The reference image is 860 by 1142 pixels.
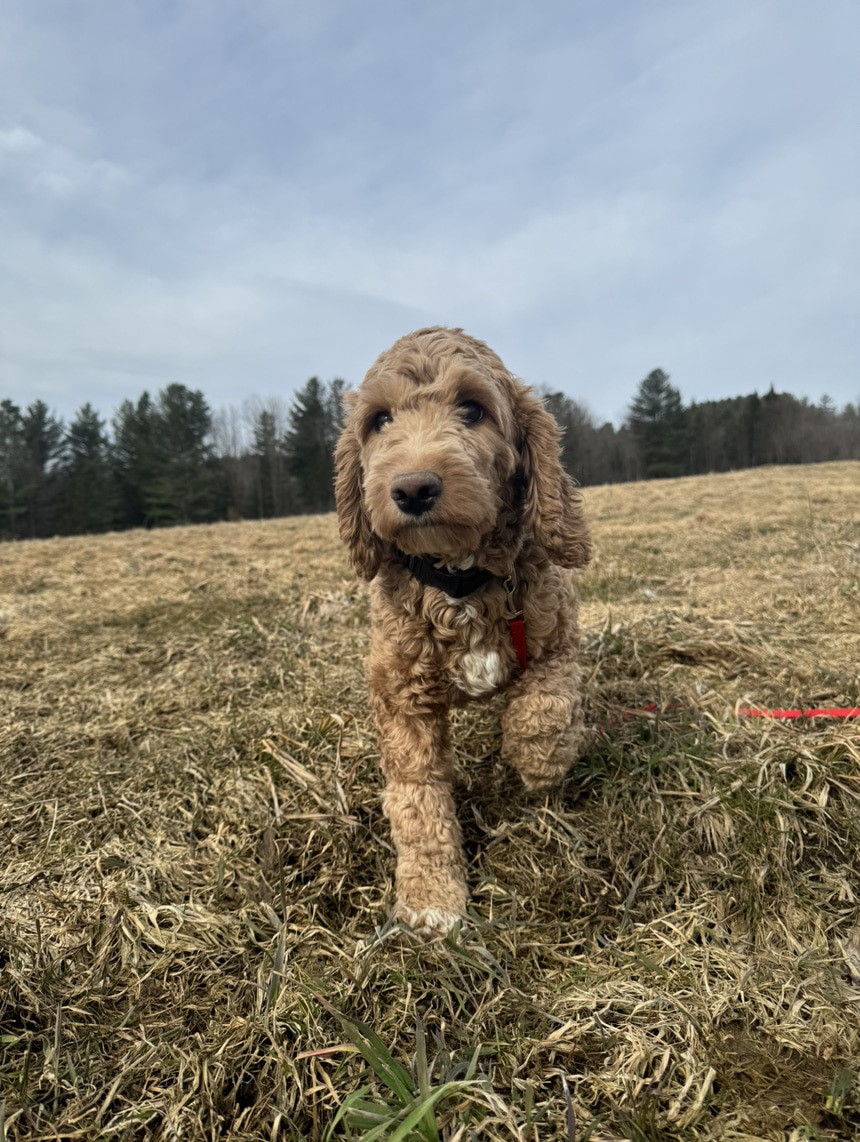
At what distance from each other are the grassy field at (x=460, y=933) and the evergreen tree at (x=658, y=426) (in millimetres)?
57678

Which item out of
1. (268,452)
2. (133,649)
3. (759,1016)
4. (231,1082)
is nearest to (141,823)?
(231,1082)

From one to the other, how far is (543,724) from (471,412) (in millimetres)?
1327

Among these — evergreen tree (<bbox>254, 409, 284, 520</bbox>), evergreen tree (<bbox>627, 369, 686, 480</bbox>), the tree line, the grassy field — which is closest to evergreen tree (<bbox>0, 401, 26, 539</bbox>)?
the tree line

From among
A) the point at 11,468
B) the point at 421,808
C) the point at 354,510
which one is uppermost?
the point at 11,468

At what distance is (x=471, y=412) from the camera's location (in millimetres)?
2682

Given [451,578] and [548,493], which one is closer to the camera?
[451,578]

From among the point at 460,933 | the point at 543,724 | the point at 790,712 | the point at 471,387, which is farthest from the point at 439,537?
the point at 790,712

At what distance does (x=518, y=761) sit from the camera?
2.62 metres

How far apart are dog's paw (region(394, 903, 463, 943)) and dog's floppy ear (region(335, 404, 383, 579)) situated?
1.40 metres

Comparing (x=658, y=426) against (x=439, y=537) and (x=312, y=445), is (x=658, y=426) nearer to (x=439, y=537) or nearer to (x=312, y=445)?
(x=312, y=445)

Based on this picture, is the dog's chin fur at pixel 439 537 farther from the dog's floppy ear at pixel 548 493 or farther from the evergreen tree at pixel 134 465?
the evergreen tree at pixel 134 465

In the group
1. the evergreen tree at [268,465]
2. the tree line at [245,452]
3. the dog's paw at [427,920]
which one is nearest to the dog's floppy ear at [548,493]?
the dog's paw at [427,920]

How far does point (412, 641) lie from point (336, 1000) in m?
1.24

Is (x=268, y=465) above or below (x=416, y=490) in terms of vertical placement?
above
